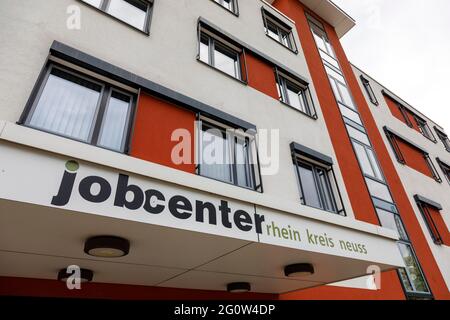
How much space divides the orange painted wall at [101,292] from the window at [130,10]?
468 centimetres

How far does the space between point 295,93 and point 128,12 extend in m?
5.48

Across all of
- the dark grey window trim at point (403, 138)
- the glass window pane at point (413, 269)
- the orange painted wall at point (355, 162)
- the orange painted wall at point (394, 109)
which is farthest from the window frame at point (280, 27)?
the orange painted wall at point (394, 109)

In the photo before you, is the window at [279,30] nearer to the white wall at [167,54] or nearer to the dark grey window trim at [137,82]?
the white wall at [167,54]

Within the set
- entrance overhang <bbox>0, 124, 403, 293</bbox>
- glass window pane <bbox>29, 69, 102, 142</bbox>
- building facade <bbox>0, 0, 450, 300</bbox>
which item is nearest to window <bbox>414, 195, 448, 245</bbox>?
building facade <bbox>0, 0, 450, 300</bbox>

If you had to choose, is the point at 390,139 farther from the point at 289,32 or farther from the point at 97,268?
the point at 97,268

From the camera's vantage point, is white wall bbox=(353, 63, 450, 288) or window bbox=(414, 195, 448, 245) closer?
white wall bbox=(353, 63, 450, 288)

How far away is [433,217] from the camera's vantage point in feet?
38.6

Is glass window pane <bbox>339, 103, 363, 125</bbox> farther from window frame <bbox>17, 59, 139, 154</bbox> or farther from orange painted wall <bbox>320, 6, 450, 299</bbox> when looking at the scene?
window frame <bbox>17, 59, 139, 154</bbox>

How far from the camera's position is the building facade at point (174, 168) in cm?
279

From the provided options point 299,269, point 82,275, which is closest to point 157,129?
point 82,275

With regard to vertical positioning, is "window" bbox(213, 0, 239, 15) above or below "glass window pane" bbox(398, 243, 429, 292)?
above

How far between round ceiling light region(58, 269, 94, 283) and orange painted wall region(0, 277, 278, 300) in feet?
0.98

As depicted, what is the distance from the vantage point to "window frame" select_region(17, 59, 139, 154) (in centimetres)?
372
